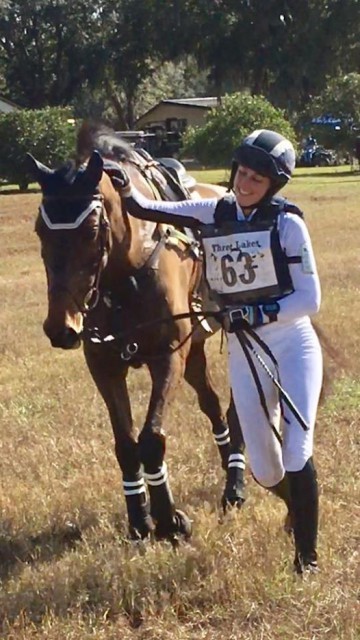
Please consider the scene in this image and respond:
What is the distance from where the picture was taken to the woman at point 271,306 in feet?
14.5

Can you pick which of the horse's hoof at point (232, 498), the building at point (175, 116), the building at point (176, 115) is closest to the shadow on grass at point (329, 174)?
the building at point (175, 116)

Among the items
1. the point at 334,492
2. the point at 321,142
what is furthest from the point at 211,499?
the point at 321,142

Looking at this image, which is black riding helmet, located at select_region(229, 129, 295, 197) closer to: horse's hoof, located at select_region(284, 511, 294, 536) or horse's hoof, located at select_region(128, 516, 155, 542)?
horse's hoof, located at select_region(284, 511, 294, 536)

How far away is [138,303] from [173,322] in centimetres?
21

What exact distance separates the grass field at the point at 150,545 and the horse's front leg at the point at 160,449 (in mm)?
140

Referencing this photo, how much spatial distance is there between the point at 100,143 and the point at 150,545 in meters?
2.00

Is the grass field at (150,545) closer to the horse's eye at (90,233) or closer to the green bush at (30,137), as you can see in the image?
the horse's eye at (90,233)

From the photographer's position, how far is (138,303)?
16.9 feet

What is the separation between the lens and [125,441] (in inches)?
212

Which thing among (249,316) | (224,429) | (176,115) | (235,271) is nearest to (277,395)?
(249,316)

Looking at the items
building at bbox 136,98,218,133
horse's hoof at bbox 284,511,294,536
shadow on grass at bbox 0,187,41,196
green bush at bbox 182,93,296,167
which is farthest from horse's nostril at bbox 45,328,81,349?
building at bbox 136,98,218,133

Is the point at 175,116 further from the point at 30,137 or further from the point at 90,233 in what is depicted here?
the point at 90,233

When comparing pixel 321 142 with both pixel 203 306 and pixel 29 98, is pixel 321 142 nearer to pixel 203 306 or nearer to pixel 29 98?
pixel 29 98

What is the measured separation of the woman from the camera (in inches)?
174
